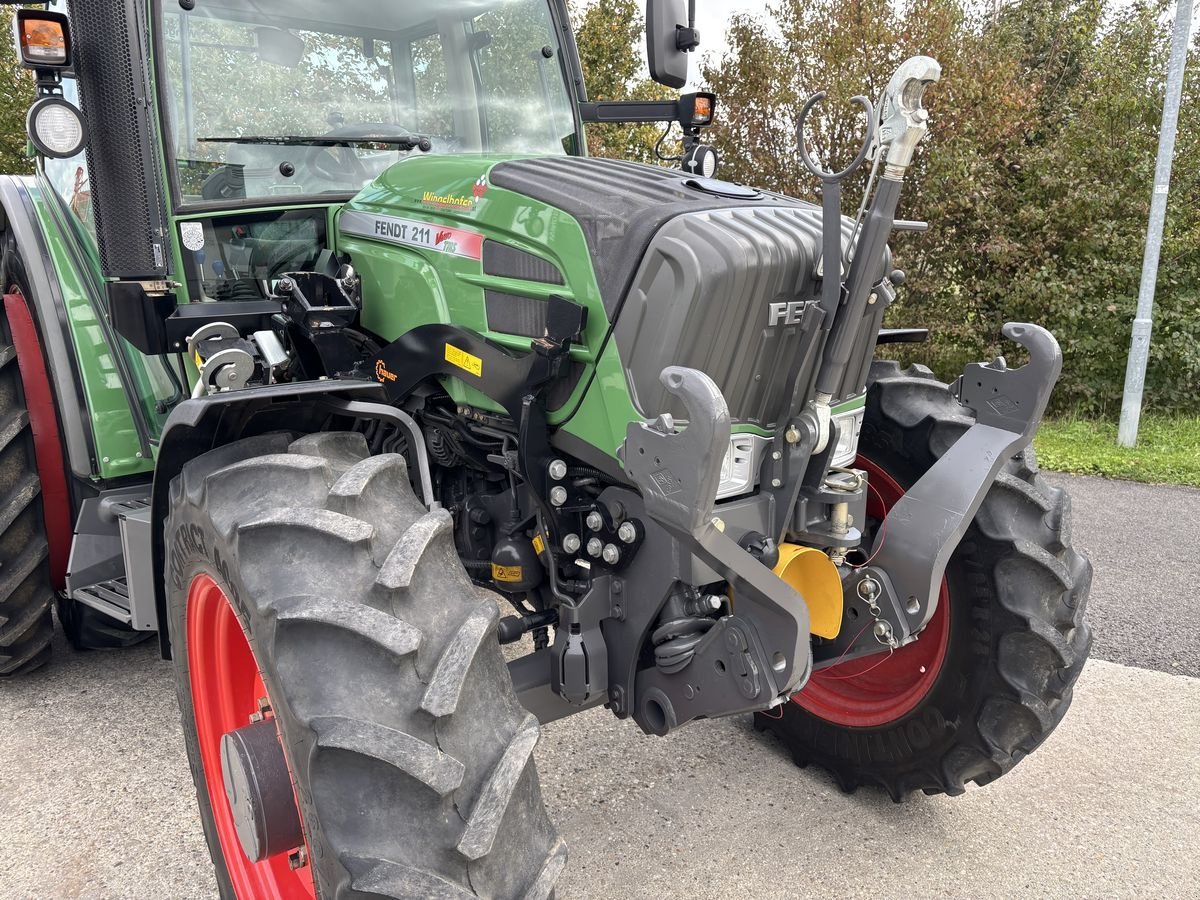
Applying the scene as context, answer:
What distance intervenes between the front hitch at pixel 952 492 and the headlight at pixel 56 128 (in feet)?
7.00

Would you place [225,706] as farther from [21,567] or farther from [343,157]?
[343,157]

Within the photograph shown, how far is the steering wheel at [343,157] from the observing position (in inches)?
109

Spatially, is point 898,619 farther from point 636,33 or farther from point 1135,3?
point 1135,3

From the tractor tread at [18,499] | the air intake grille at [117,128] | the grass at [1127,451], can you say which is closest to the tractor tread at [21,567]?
the tractor tread at [18,499]

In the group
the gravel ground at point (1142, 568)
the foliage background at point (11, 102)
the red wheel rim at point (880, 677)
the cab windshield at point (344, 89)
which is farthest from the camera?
the foliage background at point (11, 102)

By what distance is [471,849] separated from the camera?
153cm

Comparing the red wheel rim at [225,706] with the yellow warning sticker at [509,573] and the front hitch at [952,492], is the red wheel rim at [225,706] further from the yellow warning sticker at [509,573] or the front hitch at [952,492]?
the front hitch at [952,492]

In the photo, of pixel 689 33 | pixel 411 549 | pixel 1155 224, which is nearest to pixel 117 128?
pixel 411 549

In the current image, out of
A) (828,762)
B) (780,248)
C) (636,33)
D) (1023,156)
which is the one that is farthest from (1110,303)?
(780,248)

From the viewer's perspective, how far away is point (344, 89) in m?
2.84

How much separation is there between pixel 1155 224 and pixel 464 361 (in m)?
7.11

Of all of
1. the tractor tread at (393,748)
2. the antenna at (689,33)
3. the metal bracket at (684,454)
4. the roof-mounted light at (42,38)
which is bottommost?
the tractor tread at (393,748)

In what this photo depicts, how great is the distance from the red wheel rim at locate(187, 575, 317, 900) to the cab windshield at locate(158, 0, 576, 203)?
1155 mm

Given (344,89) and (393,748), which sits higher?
(344,89)
